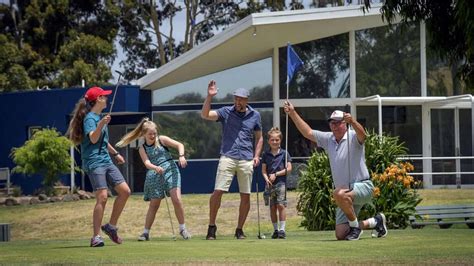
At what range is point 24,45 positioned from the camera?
144 ft

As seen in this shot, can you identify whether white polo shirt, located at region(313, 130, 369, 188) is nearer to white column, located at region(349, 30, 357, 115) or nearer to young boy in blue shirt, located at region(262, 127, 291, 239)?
young boy in blue shirt, located at region(262, 127, 291, 239)

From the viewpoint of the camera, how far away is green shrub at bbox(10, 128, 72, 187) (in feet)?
86.8

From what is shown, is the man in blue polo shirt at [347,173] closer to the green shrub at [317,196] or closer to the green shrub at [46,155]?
the green shrub at [317,196]

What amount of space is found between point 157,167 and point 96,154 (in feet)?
4.54

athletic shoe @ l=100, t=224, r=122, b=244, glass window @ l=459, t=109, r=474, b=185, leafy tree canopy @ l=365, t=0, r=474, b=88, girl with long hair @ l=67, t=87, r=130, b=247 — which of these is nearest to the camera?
leafy tree canopy @ l=365, t=0, r=474, b=88

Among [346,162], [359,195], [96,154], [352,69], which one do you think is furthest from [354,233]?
[352,69]

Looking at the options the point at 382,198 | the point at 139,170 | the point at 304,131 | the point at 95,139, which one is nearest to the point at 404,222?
the point at 382,198

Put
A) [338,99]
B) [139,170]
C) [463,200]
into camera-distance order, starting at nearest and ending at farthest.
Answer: [463,200] → [338,99] → [139,170]

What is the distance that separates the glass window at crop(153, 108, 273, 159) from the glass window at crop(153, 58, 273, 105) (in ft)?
1.62

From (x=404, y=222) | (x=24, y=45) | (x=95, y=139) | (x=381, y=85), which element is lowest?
(x=404, y=222)

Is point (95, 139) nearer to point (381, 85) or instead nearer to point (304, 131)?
point (304, 131)

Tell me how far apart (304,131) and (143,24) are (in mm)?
Result: 35896

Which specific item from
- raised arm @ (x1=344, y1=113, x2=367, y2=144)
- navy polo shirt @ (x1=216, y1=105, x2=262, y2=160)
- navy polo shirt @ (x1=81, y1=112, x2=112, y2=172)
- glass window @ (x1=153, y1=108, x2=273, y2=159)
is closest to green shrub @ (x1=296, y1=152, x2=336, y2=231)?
navy polo shirt @ (x1=216, y1=105, x2=262, y2=160)

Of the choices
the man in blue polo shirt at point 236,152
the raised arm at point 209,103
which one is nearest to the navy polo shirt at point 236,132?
the man in blue polo shirt at point 236,152
